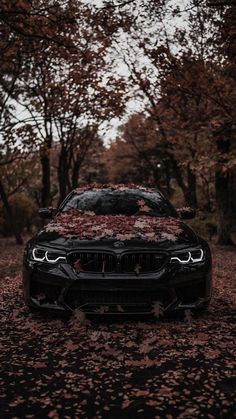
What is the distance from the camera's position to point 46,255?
4.99m

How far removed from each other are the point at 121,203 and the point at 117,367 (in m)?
3.08

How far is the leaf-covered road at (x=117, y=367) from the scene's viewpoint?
10.2 ft

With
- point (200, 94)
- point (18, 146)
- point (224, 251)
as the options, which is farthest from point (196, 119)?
point (18, 146)

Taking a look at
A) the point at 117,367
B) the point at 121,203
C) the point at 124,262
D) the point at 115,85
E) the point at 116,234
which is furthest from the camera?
the point at 115,85

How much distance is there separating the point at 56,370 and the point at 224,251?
12190mm

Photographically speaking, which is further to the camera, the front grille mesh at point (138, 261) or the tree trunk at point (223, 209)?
the tree trunk at point (223, 209)

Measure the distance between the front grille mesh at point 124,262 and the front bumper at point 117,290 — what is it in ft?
0.27

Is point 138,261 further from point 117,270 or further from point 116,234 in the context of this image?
point 116,234

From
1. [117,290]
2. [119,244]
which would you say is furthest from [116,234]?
[117,290]

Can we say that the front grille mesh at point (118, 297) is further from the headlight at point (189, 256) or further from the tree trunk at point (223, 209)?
the tree trunk at point (223, 209)

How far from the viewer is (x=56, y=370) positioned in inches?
150

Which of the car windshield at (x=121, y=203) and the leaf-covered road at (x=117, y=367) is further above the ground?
the car windshield at (x=121, y=203)

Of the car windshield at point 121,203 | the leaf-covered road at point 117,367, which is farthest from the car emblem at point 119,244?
the car windshield at point 121,203

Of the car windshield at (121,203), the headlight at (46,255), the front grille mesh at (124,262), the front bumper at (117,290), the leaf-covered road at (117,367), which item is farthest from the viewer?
the car windshield at (121,203)
